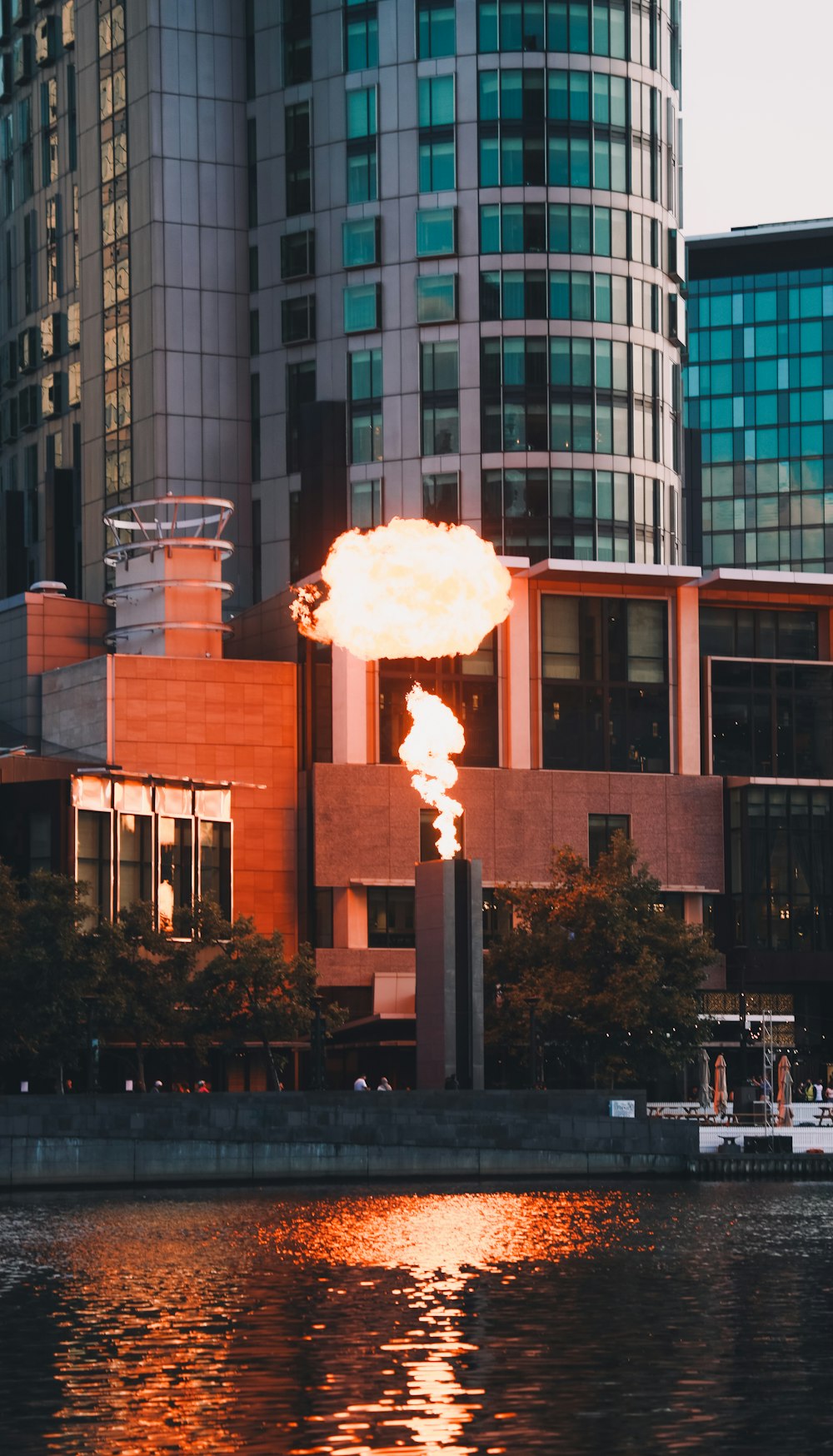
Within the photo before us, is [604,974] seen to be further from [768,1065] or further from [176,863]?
[176,863]

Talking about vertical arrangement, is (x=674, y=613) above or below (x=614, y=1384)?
above

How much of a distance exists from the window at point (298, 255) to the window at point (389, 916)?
34167 millimetres

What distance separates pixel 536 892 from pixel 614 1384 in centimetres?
6216

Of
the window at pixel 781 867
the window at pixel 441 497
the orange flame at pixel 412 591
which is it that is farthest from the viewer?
the window at pixel 441 497

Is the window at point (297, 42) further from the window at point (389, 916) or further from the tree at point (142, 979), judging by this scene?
the tree at point (142, 979)

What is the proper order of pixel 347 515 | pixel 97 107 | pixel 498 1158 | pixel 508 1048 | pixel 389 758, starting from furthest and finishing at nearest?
pixel 97 107
pixel 347 515
pixel 389 758
pixel 508 1048
pixel 498 1158

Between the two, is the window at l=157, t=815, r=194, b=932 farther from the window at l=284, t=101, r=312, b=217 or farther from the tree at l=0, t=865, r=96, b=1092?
the window at l=284, t=101, r=312, b=217

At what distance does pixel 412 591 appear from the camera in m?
92.9

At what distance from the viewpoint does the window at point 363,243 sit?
116m

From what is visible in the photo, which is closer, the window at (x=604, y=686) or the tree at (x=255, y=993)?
the tree at (x=255, y=993)

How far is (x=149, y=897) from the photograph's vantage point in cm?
9056

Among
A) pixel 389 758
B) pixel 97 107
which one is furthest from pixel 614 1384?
pixel 97 107

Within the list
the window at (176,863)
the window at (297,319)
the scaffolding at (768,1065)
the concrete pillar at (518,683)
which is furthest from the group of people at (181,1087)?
the window at (297,319)

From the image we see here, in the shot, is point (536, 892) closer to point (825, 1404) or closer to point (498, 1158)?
point (498, 1158)
